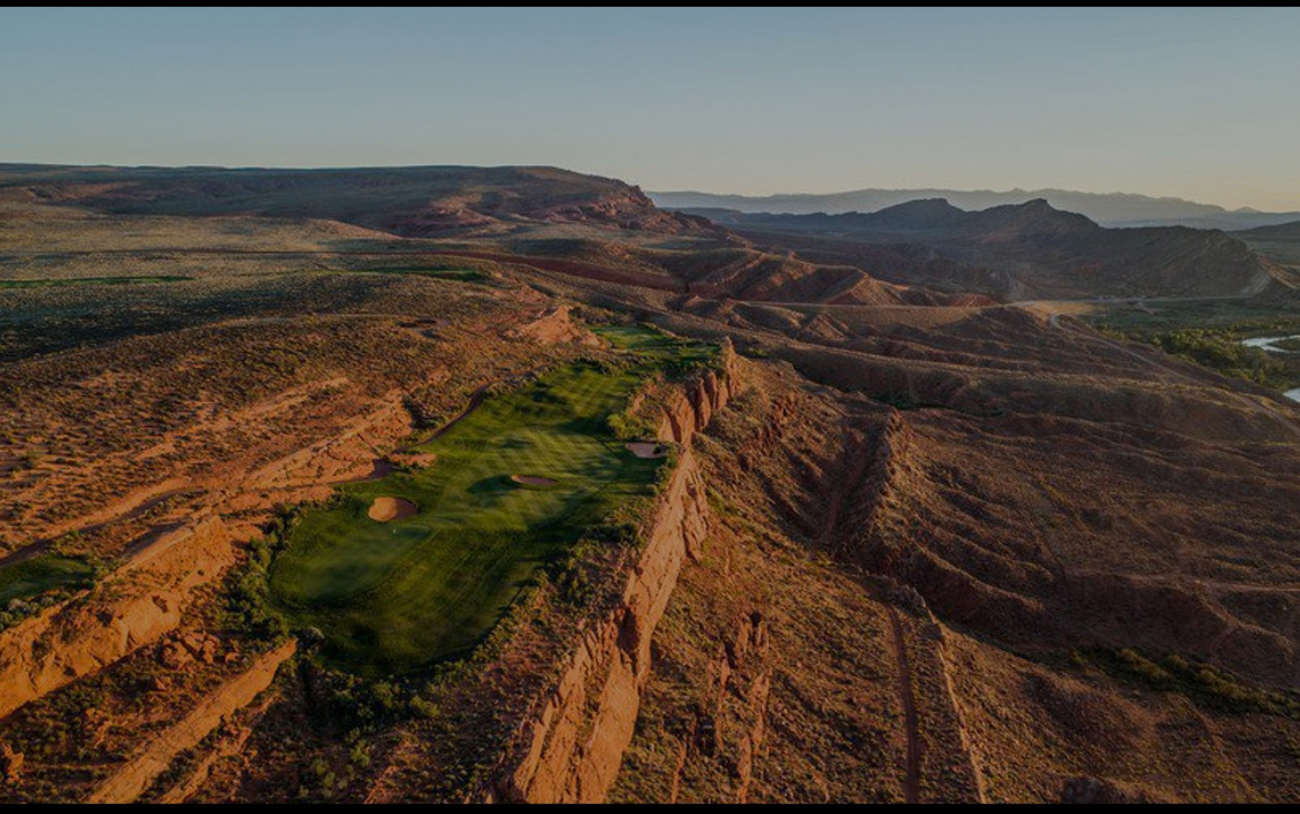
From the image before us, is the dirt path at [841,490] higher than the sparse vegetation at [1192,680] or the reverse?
higher

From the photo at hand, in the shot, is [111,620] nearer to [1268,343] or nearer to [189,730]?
[189,730]

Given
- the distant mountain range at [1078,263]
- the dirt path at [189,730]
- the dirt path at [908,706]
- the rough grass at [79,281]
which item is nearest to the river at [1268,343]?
the distant mountain range at [1078,263]

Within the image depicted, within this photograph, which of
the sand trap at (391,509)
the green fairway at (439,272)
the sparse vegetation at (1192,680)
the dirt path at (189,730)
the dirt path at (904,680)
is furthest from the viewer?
the green fairway at (439,272)

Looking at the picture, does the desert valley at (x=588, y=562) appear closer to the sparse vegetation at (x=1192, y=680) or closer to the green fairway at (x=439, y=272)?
the sparse vegetation at (x=1192, y=680)

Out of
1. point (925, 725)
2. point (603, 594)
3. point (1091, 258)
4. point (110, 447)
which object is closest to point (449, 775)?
point (603, 594)

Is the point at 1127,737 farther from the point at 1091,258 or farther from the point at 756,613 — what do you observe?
the point at 1091,258

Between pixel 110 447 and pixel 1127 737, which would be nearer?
pixel 110 447
